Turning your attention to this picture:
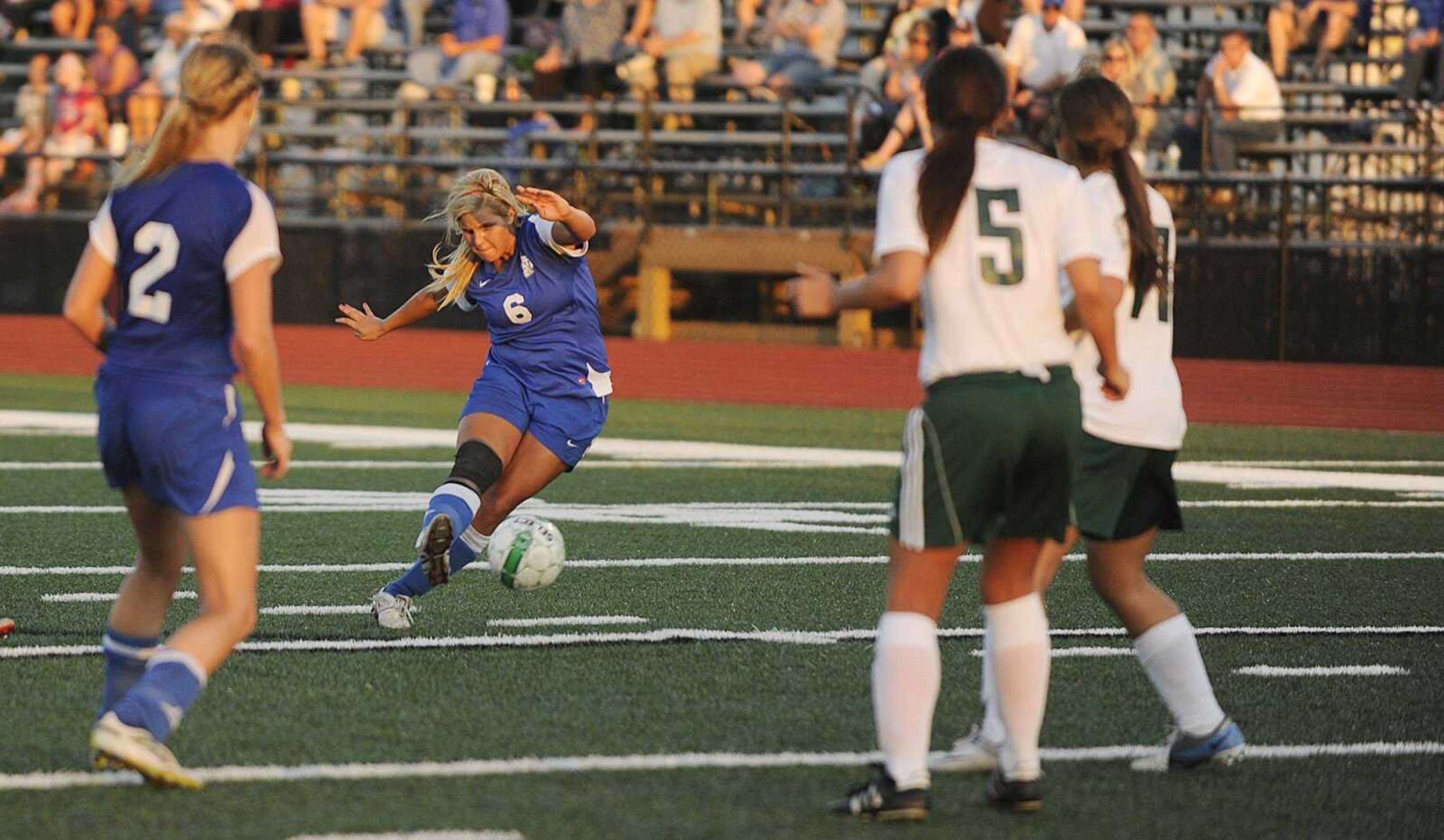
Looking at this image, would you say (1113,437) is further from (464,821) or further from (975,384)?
(464,821)

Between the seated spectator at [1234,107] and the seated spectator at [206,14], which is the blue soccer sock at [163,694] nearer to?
the seated spectator at [1234,107]

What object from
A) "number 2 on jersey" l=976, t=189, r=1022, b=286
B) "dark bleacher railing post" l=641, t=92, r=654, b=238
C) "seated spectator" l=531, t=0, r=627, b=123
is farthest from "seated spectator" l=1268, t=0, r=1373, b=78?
"number 2 on jersey" l=976, t=189, r=1022, b=286

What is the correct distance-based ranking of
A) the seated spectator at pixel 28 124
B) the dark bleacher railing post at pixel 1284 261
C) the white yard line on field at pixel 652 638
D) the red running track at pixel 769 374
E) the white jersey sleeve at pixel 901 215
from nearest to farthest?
the white jersey sleeve at pixel 901 215, the white yard line on field at pixel 652 638, the red running track at pixel 769 374, the dark bleacher railing post at pixel 1284 261, the seated spectator at pixel 28 124

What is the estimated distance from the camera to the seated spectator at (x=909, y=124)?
62.8ft

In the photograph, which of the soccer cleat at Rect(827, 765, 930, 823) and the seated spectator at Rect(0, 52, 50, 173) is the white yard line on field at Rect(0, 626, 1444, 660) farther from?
the seated spectator at Rect(0, 52, 50, 173)

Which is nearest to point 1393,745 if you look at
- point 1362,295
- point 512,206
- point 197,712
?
point 197,712

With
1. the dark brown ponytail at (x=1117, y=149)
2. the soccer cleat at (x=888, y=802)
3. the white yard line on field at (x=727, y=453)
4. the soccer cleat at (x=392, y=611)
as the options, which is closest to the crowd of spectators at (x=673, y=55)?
the white yard line on field at (x=727, y=453)

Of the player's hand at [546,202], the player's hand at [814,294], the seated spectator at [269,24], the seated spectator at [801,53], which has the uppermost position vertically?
the seated spectator at [269,24]

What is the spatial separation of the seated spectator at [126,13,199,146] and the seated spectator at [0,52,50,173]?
1.04m

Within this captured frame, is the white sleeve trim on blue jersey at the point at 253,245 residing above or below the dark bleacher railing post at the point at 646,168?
above

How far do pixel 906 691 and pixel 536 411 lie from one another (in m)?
3.58

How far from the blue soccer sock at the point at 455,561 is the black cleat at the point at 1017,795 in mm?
3074

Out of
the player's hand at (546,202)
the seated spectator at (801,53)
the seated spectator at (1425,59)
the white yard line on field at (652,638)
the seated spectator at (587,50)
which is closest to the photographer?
the white yard line on field at (652,638)

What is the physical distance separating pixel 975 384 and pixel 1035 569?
49 cm
